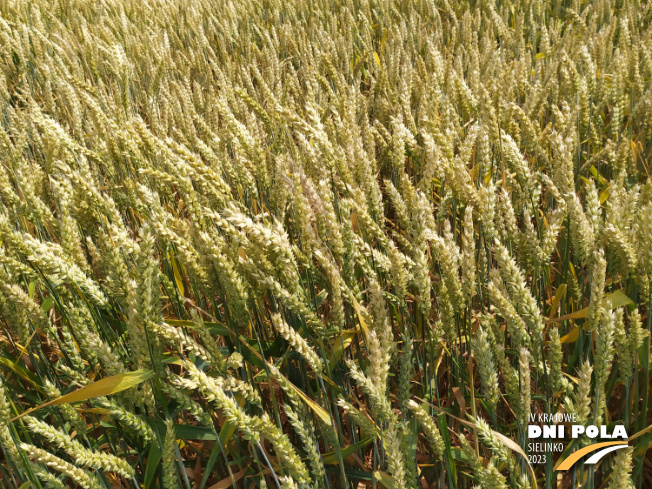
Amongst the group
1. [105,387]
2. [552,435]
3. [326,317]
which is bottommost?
[552,435]

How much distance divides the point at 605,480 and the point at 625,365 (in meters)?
0.34

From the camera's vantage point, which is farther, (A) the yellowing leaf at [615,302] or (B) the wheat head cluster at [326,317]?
(A) the yellowing leaf at [615,302]

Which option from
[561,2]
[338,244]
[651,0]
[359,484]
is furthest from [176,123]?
[561,2]

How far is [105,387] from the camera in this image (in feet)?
2.70

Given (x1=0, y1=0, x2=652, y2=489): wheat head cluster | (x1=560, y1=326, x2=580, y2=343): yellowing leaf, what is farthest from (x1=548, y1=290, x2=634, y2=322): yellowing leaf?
(x1=560, y1=326, x2=580, y2=343): yellowing leaf

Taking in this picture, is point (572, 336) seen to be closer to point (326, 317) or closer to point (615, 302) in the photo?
point (615, 302)

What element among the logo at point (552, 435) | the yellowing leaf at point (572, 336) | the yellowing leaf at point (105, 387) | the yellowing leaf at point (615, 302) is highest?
the yellowing leaf at point (615, 302)

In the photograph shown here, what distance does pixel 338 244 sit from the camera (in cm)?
95

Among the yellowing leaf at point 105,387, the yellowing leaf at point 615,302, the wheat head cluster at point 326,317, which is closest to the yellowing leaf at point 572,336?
the wheat head cluster at point 326,317

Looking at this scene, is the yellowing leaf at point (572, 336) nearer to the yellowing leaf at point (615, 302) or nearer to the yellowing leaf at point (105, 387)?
the yellowing leaf at point (615, 302)

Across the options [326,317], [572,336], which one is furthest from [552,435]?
[326,317]

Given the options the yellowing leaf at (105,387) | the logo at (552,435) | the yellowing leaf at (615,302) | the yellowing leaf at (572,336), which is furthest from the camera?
A: the yellowing leaf at (572,336)

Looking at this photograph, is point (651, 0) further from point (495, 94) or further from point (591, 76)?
point (495, 94)

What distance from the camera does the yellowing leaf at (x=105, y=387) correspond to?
0.82 meters
